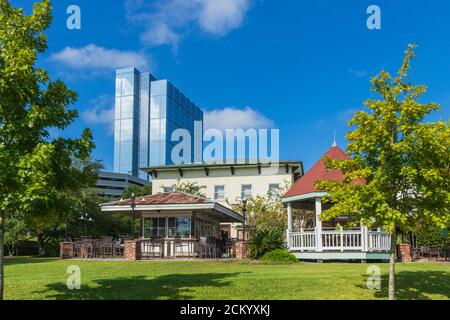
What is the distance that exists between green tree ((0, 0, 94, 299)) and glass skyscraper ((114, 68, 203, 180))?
6723 cm

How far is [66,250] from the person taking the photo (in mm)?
25766

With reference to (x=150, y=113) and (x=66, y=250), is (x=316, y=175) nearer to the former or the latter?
(x=66, y=250)

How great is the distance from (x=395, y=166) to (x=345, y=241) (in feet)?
39.1

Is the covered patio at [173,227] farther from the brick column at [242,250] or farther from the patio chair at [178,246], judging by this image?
the brick column at [242,250]

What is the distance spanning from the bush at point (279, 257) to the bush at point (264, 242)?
21.2 inches

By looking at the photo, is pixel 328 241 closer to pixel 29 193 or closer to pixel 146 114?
pixel 29 193

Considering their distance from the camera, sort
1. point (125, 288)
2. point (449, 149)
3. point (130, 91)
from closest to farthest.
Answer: point (449, 149) → point (125, 288) → point (130, 91)

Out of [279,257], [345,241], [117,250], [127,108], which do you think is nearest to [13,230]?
[117,250]

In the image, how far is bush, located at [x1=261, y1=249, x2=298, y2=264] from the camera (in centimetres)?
1922

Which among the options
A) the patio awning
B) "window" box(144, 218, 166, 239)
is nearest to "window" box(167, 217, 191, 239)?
"window" box(144, 218, 166, 239)

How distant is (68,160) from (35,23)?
2976 mm

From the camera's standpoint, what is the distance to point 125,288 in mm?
10977
